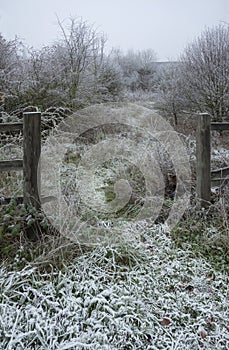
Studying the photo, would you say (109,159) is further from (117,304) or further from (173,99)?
(173,99)

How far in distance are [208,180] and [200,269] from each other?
4.14ft

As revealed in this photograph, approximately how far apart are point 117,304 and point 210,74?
23.3ft

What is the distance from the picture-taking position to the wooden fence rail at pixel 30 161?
119 inches

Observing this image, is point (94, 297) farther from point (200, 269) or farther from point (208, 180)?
point (208, 180)

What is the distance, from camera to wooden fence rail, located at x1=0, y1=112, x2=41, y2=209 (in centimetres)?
303

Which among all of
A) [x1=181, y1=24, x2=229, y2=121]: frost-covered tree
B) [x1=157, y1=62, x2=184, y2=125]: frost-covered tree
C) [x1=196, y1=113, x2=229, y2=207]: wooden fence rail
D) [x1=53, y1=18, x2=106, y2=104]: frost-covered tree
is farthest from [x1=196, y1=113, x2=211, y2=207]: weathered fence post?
[x1=157, y1=62, x2=184, y2=125]: frost-covered tree

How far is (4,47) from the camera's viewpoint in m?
6.81

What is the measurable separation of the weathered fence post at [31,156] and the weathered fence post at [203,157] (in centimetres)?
183

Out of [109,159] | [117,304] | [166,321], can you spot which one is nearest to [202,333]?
[166,321]

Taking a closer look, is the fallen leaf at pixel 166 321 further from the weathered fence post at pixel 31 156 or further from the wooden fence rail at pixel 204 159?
the wooden fence rail at pixel 204 159

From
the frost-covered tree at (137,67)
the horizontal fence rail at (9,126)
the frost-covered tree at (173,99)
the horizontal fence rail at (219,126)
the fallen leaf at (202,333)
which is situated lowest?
the fallen leaf at (202,333)

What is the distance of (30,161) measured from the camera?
306 cm

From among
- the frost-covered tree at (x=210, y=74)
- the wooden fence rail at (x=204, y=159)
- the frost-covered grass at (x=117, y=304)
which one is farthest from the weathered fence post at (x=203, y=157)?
the frost-covered tree at (x=210, y=74)

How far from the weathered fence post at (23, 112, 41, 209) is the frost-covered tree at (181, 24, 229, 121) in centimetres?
592
